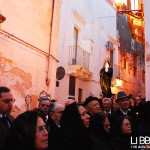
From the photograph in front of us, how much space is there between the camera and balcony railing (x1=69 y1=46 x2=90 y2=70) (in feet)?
39.7

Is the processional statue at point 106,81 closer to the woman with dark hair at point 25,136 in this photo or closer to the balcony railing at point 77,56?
the balcony railing at point 77,56

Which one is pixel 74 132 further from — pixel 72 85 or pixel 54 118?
pixel 72 85

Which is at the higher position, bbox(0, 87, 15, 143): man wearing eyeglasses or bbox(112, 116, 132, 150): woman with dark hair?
bbox(0, 87, 15, 143): man wearing eyeglasses

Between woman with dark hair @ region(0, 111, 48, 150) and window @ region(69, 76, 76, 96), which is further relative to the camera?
window @ region(69, 76, 76, 96)

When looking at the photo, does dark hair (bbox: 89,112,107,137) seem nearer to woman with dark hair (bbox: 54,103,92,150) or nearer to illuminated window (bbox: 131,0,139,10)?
woman with dark hair (bbox: 54,103,92,150)

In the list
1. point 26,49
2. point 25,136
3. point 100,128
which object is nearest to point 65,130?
point 25,136

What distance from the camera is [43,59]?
791 centimetres

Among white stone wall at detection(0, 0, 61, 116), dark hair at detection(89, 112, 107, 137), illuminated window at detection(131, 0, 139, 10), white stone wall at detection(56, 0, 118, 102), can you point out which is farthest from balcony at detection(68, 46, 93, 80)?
dark hair at detection(89, 112, 107, 137)

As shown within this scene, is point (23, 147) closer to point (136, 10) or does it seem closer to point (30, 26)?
point (30, 26)

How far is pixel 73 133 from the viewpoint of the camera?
2256 mm

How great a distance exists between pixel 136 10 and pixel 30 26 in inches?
170

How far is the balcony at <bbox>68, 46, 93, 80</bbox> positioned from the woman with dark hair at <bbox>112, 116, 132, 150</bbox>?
8699 millimetres

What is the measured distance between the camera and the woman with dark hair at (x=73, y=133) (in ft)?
6.84

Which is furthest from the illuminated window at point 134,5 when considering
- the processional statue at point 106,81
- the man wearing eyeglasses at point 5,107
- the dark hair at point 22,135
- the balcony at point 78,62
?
the dark hair at point 22,135
